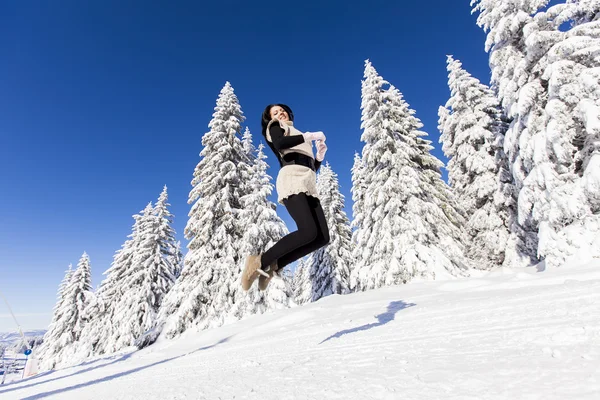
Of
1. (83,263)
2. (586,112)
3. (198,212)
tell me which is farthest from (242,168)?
(83,263)

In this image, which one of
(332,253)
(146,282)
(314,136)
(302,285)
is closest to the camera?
(314,136)

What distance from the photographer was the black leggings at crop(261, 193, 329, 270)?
10.6 feet

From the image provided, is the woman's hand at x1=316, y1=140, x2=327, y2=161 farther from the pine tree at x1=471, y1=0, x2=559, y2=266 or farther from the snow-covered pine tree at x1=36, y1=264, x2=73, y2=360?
the snow-covered pine tree at x1=36, y1=264, x2=73, y2=360

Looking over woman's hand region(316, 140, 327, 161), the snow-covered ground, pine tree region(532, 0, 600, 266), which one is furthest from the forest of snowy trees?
woman's hand region(316, 140, 327, 161)

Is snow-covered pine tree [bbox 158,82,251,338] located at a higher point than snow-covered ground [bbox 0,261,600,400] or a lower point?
higher

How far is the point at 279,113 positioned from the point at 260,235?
12.7 metres

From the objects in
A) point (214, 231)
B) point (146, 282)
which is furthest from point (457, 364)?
point (146, 282)

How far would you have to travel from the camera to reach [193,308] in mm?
15352

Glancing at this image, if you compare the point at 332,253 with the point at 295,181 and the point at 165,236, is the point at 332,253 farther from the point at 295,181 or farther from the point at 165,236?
the point at 295,181

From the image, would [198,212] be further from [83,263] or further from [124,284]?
[83,263]

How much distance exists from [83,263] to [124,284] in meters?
10.4

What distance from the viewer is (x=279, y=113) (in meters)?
3.79

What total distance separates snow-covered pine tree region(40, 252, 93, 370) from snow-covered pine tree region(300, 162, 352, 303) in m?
21.3

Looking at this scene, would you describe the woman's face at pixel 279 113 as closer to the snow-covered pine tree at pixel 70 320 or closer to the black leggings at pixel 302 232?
the black leggings at pixel 302 232
